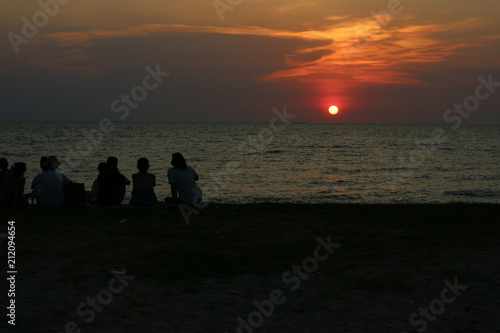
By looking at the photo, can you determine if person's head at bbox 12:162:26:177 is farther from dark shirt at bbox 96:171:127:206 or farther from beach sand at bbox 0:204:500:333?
dark shirt at bbox 96:171:127:206

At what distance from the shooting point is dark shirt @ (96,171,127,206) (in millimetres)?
13977

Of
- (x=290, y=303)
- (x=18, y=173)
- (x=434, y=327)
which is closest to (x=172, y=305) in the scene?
(x=290, y=303)

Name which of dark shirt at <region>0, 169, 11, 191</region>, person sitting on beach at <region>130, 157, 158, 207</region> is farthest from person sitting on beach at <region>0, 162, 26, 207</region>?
person sitting on beach at <region>130, 157, 158, 207</region>

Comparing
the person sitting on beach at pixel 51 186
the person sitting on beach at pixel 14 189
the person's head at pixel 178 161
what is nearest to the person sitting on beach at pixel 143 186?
the person's head at pixel 178 161

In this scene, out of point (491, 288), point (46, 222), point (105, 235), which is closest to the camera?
point (491, 288)

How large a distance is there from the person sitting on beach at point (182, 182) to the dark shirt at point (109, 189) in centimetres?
135

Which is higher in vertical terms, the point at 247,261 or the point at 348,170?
the point at 348,170

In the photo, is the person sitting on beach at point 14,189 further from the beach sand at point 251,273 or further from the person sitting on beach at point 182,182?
the person sitting on beach at point 182,182

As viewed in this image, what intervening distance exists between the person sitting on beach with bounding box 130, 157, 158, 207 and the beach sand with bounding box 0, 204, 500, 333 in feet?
3.51

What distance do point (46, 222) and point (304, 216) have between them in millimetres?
6029

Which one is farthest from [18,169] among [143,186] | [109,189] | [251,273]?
[251,273]

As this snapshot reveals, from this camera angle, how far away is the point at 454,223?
40.1 feet

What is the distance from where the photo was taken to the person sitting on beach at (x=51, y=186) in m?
14.6

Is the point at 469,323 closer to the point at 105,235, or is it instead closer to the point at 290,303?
the point at 290,303
